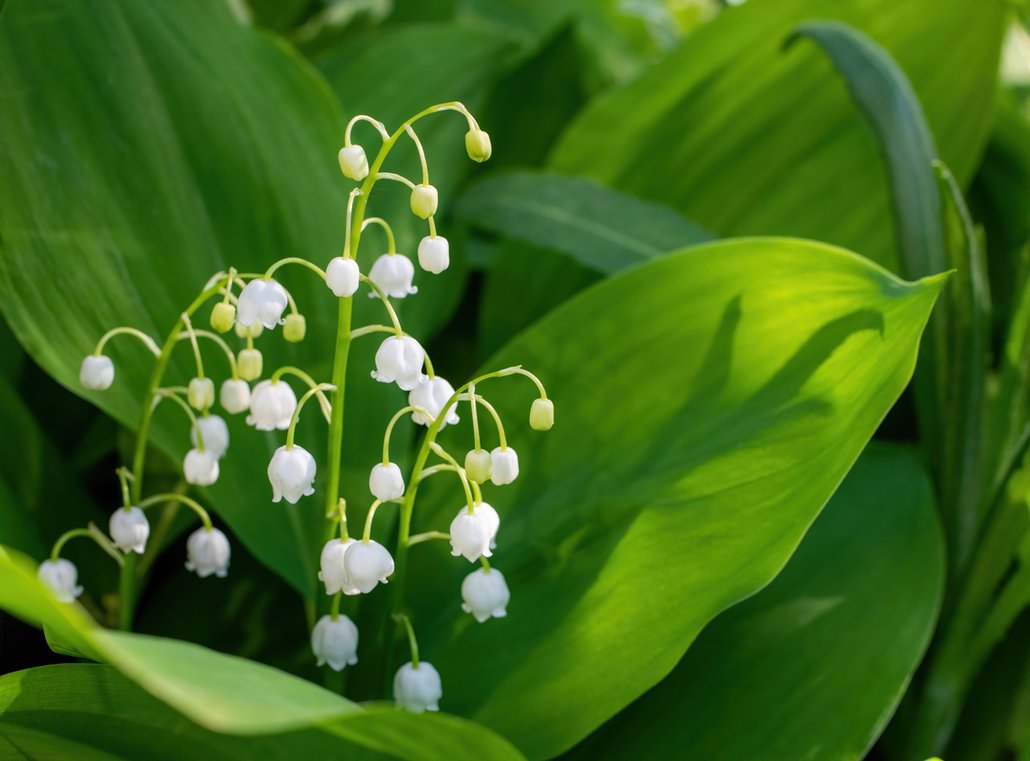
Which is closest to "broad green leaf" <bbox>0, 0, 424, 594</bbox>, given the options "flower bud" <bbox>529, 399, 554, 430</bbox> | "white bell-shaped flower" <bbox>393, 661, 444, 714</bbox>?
"white bell-shaped flower" <bbox>393, 661, 444, 714</bbox>

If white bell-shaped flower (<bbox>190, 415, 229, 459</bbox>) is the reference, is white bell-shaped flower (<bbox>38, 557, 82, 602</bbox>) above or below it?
below

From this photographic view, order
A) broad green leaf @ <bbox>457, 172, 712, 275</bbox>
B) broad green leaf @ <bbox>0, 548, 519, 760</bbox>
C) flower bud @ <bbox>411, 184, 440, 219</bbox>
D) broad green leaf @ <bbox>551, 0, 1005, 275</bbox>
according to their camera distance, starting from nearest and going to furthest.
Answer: broad green leaf @ <bbox>0, 548, 519, 760</bbox>, flower bud @ <bbox>411, 184, 440, 219</bbox>, broad green leaf @ <bbox>457, 172, 712, 275</bbox>, broad green leaf @ <bbox>551, 0, 1005, 275</bbox>

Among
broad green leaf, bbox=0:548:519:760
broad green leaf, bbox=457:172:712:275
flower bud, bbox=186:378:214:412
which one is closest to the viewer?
broad green leaf, bbox=0:548:519:760

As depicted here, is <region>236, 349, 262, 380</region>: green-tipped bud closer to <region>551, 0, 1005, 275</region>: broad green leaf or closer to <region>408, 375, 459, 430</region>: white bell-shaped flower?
<region>408, 375, 459, 430</region>: white bell-shaped flower

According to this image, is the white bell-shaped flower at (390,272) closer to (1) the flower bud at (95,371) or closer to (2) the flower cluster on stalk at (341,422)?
(2) the flower cluster on stalk at (341,422)

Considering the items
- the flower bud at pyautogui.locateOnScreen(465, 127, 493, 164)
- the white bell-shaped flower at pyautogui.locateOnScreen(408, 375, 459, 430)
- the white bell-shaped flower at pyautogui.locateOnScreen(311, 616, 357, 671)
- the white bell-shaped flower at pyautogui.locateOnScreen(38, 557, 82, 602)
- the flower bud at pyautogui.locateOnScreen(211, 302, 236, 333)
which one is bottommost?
the white bell-shaped flower at pyautogui.locateOnScreen(311, 616, 357, 671)

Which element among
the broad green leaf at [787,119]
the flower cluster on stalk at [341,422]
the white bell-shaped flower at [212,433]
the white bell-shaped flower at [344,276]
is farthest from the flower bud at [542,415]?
the broad green leaf at [787,119]

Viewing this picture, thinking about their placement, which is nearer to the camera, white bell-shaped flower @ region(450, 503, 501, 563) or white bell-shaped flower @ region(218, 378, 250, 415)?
white bell-shaped flower @ region(450, 503, 501, 563)
